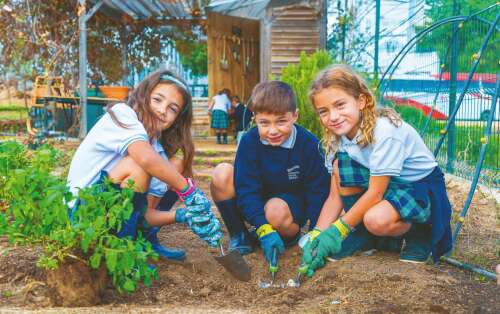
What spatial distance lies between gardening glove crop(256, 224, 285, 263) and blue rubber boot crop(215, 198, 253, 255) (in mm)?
338

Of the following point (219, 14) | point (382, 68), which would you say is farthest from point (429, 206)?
point (219, 14)

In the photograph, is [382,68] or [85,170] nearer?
[85,170]

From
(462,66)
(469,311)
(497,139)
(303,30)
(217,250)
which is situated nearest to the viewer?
(469,311)

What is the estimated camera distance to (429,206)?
8.93ft

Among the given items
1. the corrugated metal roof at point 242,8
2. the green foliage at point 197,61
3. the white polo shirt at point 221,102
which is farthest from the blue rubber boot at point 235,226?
the green foliage at point 197,61

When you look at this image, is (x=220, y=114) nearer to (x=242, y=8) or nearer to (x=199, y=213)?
(x=242, y=8)

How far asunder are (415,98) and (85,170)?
4.22m

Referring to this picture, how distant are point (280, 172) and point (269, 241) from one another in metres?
0.45

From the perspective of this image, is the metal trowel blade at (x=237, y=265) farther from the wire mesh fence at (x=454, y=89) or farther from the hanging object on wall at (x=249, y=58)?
the hanging object on wall at (x=249, y=58)

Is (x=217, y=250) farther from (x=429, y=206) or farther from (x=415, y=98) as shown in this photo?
(x=415, y=98)

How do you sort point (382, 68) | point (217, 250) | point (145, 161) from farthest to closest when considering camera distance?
1. point (382, 68)
2. point (217, 250)
3. point (145, 161)

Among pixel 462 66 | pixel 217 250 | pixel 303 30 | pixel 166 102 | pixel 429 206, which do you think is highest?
pixel 303 30

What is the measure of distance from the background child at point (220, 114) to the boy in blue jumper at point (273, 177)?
693cm

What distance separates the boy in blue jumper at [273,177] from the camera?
2.88 meters
